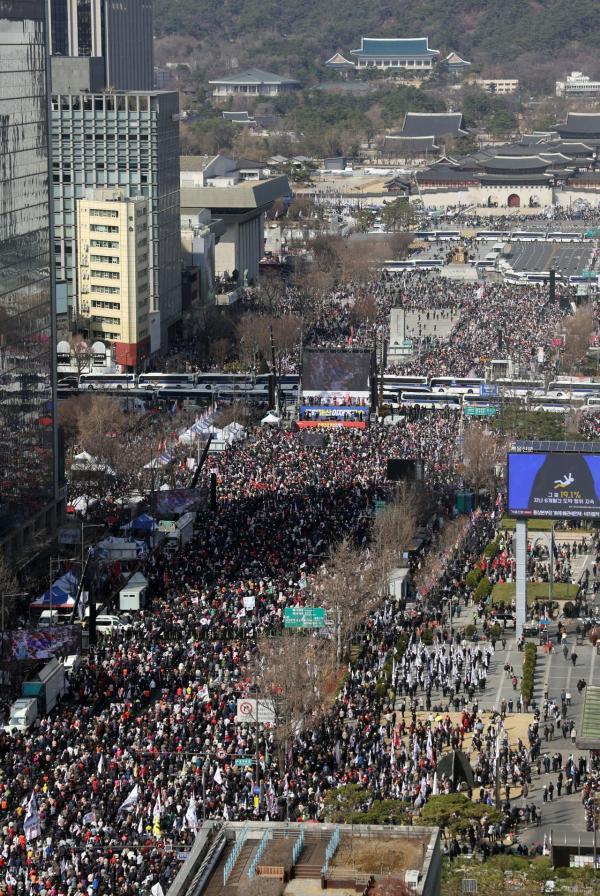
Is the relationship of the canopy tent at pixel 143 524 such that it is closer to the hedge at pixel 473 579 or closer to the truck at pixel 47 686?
the hedge at pixel 473 579

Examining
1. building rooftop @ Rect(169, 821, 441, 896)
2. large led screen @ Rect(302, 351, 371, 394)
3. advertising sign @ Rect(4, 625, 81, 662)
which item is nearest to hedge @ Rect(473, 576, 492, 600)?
advertising sign @ Rect(4, 625, 81, 662)

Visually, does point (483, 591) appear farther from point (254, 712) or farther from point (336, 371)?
point (336, 371)

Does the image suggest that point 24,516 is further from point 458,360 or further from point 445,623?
point 458,360

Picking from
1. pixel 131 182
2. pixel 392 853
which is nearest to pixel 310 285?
pixel 131 182

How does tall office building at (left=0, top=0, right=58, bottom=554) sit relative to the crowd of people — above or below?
above

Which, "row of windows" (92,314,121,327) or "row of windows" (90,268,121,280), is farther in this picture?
"row of windows" (90,268,121,280)

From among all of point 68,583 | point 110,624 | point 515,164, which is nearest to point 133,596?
point 110,624

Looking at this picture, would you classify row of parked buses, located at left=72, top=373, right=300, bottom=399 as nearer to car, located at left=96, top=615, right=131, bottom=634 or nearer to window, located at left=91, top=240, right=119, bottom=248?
window, located at left=91, top=240, right=119, bottom=248
